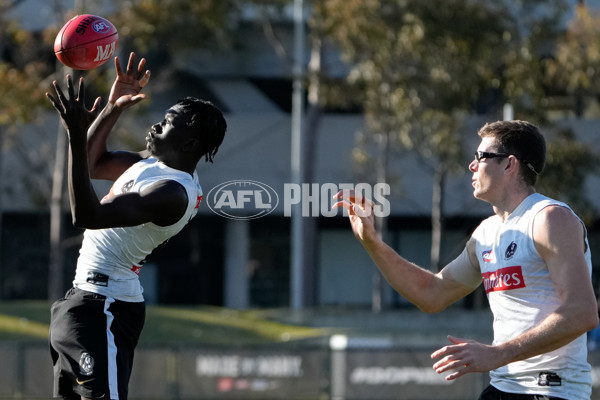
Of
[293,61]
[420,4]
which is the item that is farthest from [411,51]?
[293,61]

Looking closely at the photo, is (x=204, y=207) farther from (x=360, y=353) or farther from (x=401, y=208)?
(x=360, y=353)

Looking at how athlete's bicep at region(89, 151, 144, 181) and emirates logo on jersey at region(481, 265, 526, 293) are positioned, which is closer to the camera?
emirates logo on jersey at region(481, 265, 526, 293)

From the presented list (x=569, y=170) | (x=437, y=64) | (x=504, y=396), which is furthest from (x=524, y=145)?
(x=569, y=170)

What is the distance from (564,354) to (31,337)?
1682 cm

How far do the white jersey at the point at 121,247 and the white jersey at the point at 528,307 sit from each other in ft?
5.62

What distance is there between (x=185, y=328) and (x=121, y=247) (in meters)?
17.0

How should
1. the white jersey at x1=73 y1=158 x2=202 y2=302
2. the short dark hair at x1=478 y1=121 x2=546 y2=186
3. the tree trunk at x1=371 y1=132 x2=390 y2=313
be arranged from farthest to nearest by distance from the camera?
the tree trunk at x1=371 y1=132 x2=390 y2=313 → the white jersey at x1=73 y1=158 x2=202 y2=302 → the short dark hair at x1=478 y1=121 x2=546 y2=186

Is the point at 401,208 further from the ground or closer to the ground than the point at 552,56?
closer to the ground

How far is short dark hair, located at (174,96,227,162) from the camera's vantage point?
5.74 metres

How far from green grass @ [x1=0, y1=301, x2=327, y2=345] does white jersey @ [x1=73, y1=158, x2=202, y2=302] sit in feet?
48.4

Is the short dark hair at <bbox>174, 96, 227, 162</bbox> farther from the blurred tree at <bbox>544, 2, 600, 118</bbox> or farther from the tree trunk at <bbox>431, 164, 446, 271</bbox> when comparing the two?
the blurred tree at <bbox>544, 2, 600, 118</bbox>

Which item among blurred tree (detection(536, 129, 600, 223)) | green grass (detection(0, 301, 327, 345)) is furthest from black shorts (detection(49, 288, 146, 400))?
blurred tree (detection(536, 129, 600, 223))

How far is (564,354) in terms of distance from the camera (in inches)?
193

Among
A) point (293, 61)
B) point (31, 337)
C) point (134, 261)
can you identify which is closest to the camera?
point (134, 261)
